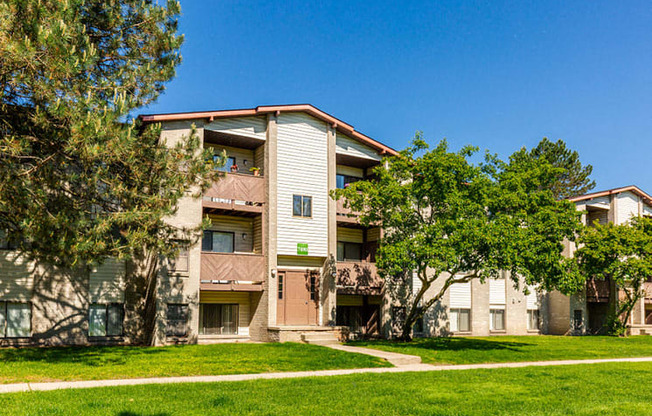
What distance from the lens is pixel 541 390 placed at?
47.2 feet

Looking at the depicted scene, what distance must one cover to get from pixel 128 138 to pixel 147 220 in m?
2.63

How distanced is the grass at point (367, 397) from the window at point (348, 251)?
629 inches

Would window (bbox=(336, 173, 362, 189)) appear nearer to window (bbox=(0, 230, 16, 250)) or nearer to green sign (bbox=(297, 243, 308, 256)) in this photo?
green sign (bbox=(297, 243, 308, 256))

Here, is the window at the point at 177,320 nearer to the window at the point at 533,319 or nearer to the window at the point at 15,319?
the window at the point at 15,319

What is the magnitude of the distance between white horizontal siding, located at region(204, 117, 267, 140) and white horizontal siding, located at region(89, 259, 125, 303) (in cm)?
714

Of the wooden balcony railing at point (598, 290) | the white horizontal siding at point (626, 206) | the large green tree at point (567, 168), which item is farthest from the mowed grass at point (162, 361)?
the large green tree at point (567, 168)

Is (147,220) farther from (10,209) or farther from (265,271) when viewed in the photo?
(265,271)

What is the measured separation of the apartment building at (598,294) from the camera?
4116 centimetres

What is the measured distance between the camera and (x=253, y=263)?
27.6m

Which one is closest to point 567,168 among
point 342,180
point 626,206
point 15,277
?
point 626,206

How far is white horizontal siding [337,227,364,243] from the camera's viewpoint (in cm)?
3241

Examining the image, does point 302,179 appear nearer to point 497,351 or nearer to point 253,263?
point 253,263

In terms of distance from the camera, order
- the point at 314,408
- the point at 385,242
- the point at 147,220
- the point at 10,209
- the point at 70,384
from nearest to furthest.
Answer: the point at 314,408 < the point at 70,384 < the point at 10,209 < the point at 147,220 < the point at 385,242

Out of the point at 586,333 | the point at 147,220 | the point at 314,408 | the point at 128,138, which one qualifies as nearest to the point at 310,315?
the point at 147,220
